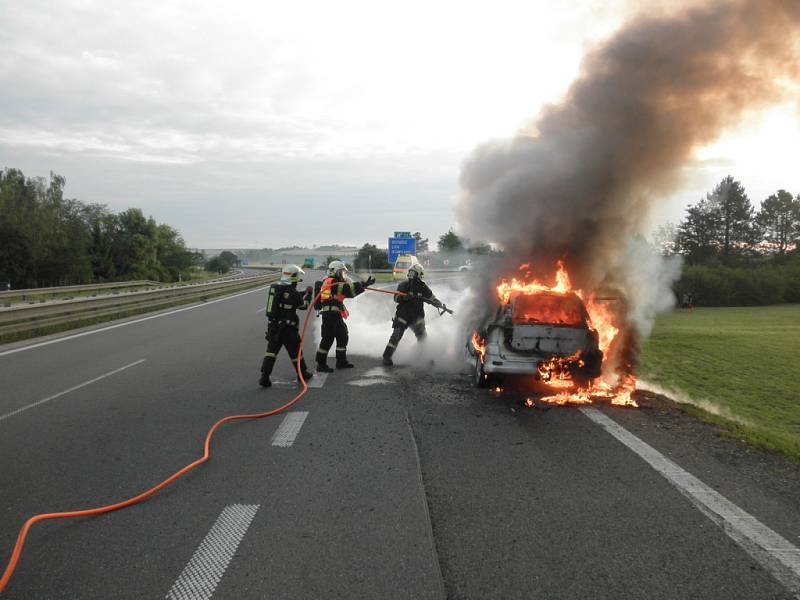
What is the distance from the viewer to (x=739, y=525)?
3471 millimetres

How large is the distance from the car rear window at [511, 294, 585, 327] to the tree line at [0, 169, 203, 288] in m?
43.8

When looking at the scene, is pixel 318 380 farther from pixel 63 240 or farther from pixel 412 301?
pixel 63 240

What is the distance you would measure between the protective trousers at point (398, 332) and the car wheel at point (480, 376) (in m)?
1.83

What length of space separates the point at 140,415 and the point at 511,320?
15.4 ft

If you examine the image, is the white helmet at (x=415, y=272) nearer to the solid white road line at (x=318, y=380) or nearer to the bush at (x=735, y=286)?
the solid white road line at (x=318, y=380)

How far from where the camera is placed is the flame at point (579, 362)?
6.79 m

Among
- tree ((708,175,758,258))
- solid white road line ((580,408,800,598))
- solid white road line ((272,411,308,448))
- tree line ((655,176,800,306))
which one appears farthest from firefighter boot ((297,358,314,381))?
tree ((708,175,758,258))

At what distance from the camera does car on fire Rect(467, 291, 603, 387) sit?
22.3 feet

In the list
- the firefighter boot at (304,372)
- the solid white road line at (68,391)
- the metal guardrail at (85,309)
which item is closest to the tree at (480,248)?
the firefighter boot at (304,372)

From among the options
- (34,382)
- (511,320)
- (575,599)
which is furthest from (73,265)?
(575,599)

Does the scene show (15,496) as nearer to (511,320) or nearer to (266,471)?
(266,471)

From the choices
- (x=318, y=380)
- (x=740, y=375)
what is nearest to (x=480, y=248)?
(x=318, y=380)

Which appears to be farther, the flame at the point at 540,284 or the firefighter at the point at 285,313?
the flame at the point at 540,284

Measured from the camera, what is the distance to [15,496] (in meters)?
3.96
